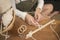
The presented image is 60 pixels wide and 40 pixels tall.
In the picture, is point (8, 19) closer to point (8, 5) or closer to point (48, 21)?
point (8, 5)

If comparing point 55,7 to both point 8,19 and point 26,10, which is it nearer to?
point 26,10

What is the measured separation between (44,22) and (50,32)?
0.21ft

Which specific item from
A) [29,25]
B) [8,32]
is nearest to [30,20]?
[29,25]

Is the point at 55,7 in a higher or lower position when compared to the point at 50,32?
higher

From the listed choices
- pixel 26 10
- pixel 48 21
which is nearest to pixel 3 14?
pixel 26 10

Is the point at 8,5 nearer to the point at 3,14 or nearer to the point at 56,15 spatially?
the point at 3,14

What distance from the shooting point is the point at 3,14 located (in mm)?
913

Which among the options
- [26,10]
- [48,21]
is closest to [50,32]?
[48,21]

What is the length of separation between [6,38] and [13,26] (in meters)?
0.07

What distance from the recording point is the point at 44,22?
964 millimetres

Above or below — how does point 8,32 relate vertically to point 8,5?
below

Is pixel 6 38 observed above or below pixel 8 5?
below

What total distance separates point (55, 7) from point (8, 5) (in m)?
0.27

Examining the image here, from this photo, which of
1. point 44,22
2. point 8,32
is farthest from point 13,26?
point 44,22
